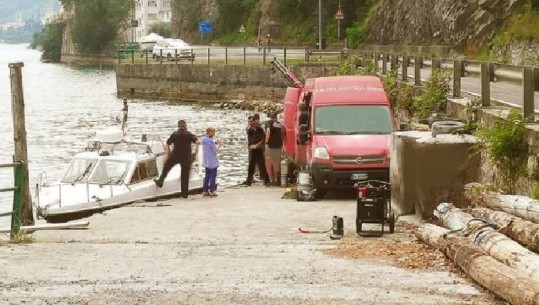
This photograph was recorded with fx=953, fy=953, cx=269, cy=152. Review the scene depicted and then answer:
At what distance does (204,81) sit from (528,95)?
178 ft

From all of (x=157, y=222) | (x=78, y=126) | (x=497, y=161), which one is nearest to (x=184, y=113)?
(x=78, y=126)

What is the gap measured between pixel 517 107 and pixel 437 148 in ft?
5.01

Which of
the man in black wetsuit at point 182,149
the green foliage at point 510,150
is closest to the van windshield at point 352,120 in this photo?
the man in black wetsuit at point 182,149

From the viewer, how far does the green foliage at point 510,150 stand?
13359 millimetres

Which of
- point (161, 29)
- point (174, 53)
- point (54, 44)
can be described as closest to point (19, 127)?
point (174, 53)

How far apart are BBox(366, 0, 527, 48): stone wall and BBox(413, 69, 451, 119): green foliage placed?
89.3 ft

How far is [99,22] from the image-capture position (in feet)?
485

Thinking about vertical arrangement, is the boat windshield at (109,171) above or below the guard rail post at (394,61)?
below

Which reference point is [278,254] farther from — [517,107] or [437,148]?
[517,107]

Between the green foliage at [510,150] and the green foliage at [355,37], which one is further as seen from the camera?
the green foliage at [355,37]

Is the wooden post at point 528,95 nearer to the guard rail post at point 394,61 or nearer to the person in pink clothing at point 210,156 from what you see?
the person in pink clothing at point 210,156

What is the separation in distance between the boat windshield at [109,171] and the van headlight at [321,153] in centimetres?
624

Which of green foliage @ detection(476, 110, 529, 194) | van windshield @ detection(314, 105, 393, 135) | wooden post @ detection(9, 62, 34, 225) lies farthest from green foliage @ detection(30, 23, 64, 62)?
green foliage @ detection(476, 110, 529, 194)

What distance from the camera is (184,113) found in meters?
60.5
